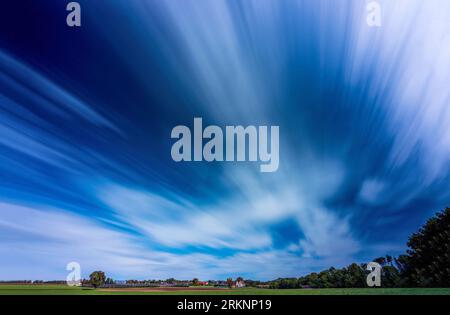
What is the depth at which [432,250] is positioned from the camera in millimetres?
21516

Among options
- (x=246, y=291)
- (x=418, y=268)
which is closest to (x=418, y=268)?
(x=418, y=268)

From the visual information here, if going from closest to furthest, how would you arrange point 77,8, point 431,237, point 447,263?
point 77,8
point 447,263
point 431,237

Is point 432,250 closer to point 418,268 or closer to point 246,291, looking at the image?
point 418,268

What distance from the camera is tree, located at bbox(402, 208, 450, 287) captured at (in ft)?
60.3

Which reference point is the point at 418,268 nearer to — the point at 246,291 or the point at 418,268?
the point at 418,268

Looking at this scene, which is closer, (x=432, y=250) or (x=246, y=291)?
(x=246, y=291)

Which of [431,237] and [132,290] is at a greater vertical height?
[431,237]

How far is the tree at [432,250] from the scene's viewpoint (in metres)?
18.4
